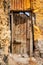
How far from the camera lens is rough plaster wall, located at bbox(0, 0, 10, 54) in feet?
7.61

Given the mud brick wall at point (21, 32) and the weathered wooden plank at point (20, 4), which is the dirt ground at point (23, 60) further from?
the weathered wooden plank at point (20, 4)

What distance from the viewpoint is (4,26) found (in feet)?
7.66

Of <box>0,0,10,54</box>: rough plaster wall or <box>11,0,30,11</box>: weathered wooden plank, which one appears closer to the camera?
<box>0,0,10,54</box>: rough plaster wall

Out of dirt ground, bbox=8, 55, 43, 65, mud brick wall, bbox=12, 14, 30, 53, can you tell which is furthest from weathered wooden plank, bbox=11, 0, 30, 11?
dirt ground, bbox=8, 55, 43, 65

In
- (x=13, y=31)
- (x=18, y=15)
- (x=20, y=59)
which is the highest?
(x=18, y=15)

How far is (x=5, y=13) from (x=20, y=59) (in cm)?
58

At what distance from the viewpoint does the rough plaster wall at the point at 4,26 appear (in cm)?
232

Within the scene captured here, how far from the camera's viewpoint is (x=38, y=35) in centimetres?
240

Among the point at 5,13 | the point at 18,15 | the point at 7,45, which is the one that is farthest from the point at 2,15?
the point at 7,45

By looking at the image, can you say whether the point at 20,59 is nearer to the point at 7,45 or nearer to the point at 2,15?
the point at 7,45

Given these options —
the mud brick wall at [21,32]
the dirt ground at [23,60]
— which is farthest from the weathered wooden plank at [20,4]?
the dirt ground at [23,60]

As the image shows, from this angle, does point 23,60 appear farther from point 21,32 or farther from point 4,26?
point 4,26

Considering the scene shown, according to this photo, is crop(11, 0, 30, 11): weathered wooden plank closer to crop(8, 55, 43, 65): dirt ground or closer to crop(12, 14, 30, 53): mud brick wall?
crop(12, 14, 30, 53): mud brick wall

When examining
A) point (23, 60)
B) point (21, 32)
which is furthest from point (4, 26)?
point (23, 60)
